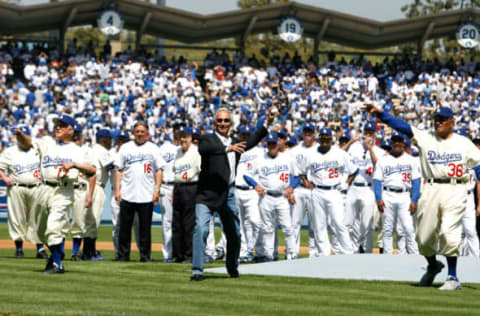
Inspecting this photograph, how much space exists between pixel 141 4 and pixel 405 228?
2348cm

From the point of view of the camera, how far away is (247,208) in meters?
14.0

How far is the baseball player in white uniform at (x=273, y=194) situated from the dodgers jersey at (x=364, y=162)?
1.65 meters

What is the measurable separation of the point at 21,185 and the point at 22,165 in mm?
317

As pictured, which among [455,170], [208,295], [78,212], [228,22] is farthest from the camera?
[228,22]

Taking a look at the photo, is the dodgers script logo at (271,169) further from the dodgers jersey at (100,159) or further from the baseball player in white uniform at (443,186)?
the baseball player in white uniform at (443,186)

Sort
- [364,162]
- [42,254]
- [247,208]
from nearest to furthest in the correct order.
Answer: [42,254] < [247,208] < [364,162]

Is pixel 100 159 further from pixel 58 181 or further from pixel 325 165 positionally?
pixel 325 165

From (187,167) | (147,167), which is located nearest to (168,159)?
(147,167)

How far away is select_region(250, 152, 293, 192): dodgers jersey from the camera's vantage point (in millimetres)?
13688

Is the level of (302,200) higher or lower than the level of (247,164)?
lower

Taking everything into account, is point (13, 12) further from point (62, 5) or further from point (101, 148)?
point (101, 148)

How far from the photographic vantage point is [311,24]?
125 ft

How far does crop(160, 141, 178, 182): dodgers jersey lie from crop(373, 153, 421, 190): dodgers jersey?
3261 millimetres

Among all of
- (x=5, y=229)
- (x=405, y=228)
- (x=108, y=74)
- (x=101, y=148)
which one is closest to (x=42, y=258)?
(x=101, y=148)
